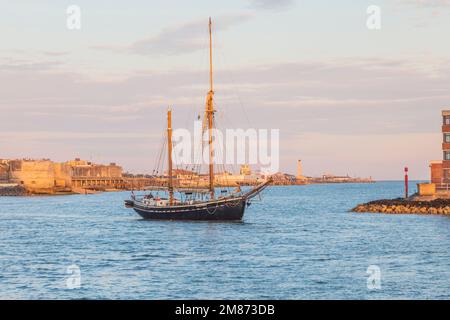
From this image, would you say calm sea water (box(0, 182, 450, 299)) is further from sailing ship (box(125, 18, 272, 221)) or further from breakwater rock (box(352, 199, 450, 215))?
breakwater rock (box(352, 199, 450, 215))

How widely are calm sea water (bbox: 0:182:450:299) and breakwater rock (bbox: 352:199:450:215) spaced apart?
1431 cm

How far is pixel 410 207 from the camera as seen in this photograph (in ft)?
Result: 359

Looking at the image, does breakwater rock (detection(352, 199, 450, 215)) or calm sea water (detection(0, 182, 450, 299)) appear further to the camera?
breakwater rock (detection(352, 199, 450, 215))

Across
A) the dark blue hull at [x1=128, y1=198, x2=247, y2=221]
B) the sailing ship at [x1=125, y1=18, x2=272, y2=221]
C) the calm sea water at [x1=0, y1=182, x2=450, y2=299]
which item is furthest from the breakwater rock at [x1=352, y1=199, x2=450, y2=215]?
the dark blue hull at [x1=128, y1=198, x2=247, y2=221]

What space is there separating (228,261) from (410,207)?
63532 millimetres

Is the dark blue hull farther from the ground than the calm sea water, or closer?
farther from the ground

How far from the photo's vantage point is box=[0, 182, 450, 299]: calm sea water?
38125 millimetres

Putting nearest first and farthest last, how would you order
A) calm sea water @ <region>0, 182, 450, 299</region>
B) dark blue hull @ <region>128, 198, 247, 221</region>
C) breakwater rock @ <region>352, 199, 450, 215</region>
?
calm sea water @ <region>0, 182, 450, 299</region> < dark blue hull @ <region>128, 198, 247, 221</region> < breakwater rock @ <region>352, 199, 450, 215</region>

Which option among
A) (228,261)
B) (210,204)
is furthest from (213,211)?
(228,261)

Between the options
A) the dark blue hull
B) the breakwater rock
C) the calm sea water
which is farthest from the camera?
the breakwater rock

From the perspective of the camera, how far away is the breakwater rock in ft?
339

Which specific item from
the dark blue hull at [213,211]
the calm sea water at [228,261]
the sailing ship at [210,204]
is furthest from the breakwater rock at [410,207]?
the dark blue hull at [213,211]
